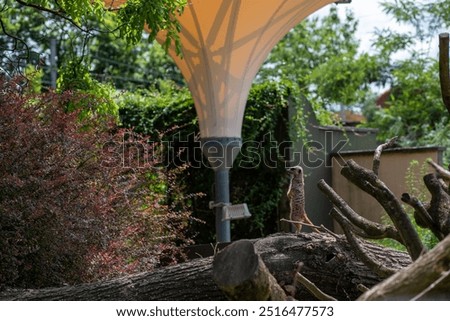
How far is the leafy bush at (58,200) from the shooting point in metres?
5.20

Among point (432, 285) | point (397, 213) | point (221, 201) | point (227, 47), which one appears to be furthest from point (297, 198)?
point (432, 285)

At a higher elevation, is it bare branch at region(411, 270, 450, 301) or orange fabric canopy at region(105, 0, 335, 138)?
orange fabric canopy at region(105, 0, 335, 138)

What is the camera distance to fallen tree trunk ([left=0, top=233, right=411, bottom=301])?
4559 mm

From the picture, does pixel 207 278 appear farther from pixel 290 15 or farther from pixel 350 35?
pixel 350 35

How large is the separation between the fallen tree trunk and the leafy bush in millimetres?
537

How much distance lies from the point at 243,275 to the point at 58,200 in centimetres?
254

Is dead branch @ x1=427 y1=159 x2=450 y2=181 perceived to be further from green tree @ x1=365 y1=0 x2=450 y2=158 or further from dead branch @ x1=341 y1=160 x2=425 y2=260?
green tree @ x1=365 y1=0 x2=450 y2=158

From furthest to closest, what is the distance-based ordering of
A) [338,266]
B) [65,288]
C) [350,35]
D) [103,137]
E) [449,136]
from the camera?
1. [350,35]
2. [449,136]
3. [103,137]
4. [65,288]
5. [338,266]

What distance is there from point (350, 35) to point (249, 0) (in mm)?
20160

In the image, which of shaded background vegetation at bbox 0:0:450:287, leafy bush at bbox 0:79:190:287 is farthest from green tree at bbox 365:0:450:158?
leafy bush at bbox 0:79:190:287

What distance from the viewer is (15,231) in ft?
17.1

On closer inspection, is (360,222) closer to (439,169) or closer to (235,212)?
(439,169)

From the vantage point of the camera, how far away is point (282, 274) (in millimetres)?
4594

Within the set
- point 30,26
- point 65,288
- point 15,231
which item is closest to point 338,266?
point 65,288
